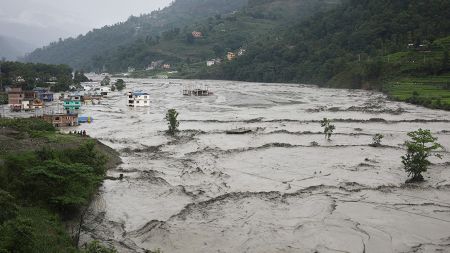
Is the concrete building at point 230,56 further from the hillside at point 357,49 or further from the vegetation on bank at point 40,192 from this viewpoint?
the vegetation on bank at point 40,192

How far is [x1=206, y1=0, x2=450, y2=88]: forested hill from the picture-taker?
8738cm

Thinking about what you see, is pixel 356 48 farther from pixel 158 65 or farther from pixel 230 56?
pixel 158 65

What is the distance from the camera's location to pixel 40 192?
18.7 meters

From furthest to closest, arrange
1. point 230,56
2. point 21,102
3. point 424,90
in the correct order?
point 230,56 → point 424,90 → point 21,102

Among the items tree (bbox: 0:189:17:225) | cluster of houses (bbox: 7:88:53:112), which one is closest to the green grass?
tree (bbox: 0:189:17:225)

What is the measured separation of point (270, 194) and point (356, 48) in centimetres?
10112

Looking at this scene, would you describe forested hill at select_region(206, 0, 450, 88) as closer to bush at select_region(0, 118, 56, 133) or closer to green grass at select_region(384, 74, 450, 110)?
green grass at select_region(384, 74, 450, 110)

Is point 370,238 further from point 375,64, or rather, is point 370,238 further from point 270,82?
point 270,82

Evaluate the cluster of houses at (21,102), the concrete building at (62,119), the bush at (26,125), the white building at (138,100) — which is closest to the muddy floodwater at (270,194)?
the concrete building at (62,119)

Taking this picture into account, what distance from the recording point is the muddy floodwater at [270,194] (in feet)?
57.1

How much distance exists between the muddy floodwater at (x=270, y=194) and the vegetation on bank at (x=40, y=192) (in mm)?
1295

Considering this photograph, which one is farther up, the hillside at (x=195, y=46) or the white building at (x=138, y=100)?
the hillside at (x=195, y=46)

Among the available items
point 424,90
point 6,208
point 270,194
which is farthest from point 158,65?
point 6,208

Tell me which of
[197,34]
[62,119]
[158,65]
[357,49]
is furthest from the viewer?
[197,34]
